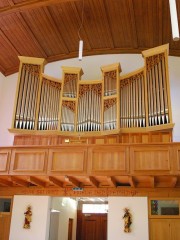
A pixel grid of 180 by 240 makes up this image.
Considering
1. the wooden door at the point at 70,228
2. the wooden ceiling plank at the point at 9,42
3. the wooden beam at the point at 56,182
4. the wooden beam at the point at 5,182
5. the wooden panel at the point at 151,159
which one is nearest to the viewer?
the wooden panel at the point at 151,159

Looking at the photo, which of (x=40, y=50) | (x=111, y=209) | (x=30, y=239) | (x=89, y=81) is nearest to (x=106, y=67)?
(x=89, y=81)

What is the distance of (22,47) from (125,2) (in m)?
4.18

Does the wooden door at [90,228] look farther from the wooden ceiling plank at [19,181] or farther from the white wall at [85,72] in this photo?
the white wall at [85,72]

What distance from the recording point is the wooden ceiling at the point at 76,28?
9.88 metres

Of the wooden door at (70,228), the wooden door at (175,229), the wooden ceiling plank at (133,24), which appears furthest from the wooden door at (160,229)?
the wooden ceiling plank at (133,24)

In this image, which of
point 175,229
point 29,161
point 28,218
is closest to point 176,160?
point 175,229

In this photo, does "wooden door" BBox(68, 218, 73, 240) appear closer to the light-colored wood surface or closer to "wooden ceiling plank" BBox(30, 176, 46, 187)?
"wooden ceiling plank" BBox(30, 176, 46, 187)

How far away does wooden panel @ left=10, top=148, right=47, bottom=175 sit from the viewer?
30.3 ft

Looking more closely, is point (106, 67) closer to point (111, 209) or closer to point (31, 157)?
point (31, 157)

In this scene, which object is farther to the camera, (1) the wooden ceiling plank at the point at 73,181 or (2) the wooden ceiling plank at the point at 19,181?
(2) the wooden ceiling plank at the point at 19,181

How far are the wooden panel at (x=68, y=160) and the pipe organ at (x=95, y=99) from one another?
121 centimetres

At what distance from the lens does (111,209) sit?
33.0 feet

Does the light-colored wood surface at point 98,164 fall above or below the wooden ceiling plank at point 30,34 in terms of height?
below

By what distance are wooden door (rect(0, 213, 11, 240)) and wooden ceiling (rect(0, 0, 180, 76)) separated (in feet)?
18.0
